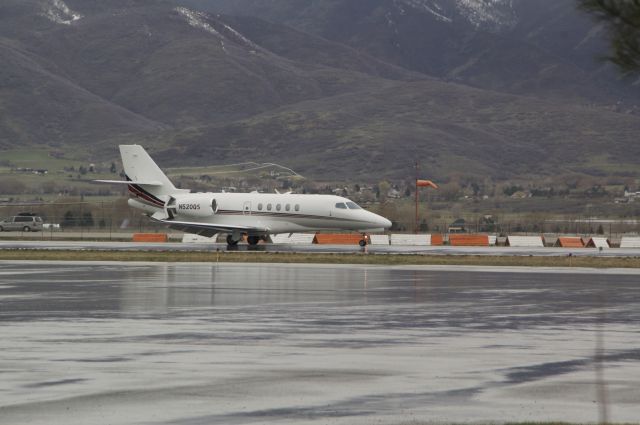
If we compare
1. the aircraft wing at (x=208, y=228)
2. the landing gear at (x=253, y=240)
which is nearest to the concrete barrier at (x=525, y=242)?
the landing gear at (x=253, y=240)

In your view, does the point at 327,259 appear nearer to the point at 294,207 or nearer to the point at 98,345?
the point at 294,207

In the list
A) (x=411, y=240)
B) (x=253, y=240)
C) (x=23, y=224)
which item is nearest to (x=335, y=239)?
(x=411, y=240)

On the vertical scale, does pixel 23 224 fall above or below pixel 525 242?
above

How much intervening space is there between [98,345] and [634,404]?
34.6ft

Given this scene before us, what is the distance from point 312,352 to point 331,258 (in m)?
32.3

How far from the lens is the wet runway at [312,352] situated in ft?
56.4

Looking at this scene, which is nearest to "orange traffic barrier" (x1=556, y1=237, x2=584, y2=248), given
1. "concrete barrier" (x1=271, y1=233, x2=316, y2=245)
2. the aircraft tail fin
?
"concrete barrier" (x1=271, y1=233, x2=316, y2=245)

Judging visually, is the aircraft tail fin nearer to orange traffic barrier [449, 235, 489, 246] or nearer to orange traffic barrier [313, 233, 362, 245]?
orange traffic barrier [313, 233, 362, 245]

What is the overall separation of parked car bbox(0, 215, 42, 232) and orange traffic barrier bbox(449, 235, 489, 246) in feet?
145

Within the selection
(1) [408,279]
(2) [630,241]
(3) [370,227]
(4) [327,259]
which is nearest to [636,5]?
(1) [408,279]

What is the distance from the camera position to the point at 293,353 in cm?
2228

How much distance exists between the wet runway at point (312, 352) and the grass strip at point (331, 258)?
13.4 meters

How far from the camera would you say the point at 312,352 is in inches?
883

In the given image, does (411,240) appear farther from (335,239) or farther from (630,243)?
(630,243)
